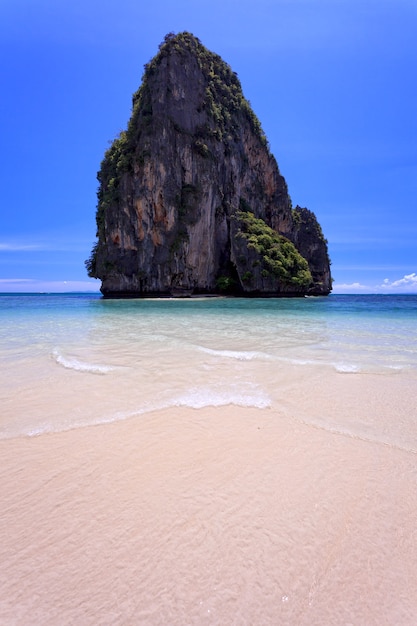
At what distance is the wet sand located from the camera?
1259 millimetres

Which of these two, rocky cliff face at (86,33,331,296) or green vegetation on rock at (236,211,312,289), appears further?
green vegetation on rock at (236,211,312,289)

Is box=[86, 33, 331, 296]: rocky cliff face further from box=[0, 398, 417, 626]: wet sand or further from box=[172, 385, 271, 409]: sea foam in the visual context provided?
box=[0, 398, 417, 626]: wet sand

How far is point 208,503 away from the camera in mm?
1856

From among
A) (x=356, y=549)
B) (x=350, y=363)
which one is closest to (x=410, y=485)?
(x=356, y=549)

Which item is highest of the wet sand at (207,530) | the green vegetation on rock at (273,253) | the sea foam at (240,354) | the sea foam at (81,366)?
the green vegetation on rock at (273,253)

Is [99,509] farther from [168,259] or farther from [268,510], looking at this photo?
[168,259]

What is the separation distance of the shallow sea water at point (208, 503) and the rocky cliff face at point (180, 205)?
3929 centimetres

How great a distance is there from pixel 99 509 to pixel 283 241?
1950 inches

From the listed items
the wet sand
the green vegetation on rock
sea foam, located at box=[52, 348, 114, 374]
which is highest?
the green vegetation on rock

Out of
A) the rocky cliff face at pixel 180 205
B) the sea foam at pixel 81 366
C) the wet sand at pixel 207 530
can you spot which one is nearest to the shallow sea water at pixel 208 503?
the wet sand at pixel 207 530

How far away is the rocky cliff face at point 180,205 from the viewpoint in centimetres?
4169

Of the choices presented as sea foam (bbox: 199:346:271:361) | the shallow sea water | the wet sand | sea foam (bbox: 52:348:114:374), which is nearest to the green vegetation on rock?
sea foam (bbox: 199:346:271:361)

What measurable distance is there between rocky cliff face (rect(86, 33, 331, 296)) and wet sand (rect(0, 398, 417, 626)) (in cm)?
4025

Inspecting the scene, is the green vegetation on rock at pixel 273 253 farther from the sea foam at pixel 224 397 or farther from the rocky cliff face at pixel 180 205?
the sea foam at pixel 224 397
